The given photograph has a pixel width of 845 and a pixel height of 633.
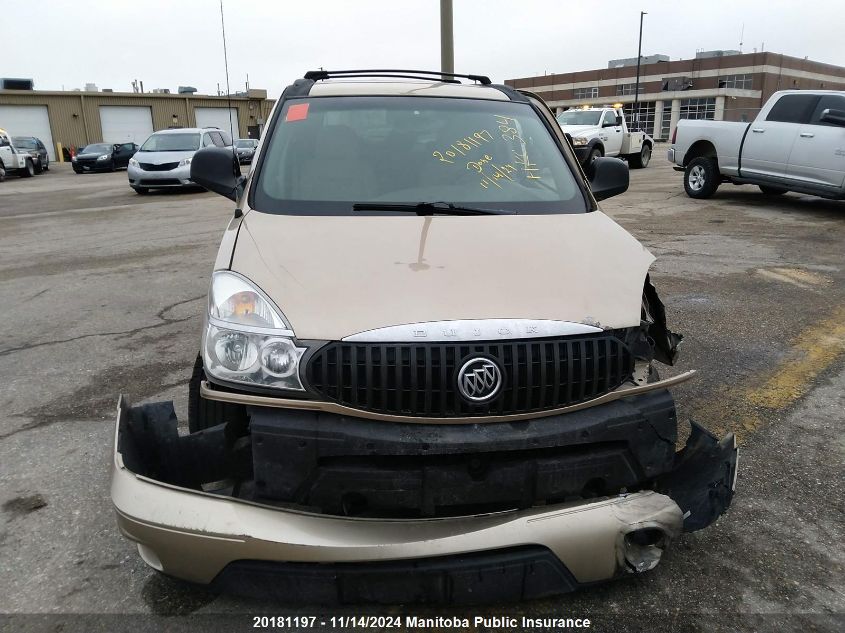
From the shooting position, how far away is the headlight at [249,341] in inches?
85.8

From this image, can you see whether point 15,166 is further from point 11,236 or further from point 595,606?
point 595,606

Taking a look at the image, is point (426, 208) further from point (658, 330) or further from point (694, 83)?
point (694, 83)

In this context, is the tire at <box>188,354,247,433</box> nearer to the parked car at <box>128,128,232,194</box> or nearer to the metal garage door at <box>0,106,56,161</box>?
the parked car at <box>128,128,232,194</box>

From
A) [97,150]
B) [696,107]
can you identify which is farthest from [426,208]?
[696,107]

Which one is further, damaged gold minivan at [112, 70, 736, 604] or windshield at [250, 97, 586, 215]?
windshield at [250, 97, 586, 215]

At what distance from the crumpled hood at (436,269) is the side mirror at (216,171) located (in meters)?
0.83

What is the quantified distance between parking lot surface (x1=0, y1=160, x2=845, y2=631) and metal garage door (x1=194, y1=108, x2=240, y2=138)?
150 ft

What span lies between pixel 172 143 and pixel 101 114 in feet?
113

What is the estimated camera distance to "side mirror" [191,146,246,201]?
3727 mm

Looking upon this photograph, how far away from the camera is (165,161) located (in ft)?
57.1

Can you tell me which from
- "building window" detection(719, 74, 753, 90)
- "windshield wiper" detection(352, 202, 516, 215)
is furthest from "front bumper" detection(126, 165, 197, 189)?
"building window" detection(719, 74, 753, 90)

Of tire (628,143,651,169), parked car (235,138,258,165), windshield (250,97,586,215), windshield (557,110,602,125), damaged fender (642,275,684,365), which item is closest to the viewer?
damaged fender (642,275,684,365)

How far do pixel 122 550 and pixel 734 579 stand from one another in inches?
93.7

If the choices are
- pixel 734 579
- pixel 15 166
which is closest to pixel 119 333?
pixel 734 579
